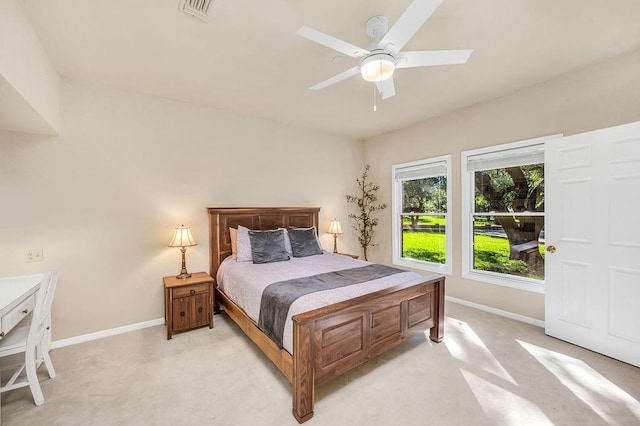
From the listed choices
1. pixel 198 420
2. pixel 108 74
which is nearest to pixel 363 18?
pixel 108 74

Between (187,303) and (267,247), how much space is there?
1070mm

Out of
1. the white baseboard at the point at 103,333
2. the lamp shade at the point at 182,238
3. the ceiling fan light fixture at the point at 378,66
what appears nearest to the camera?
the ceiling fan light fixture at the point at 378,66

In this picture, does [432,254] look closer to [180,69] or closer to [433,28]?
[433,28]

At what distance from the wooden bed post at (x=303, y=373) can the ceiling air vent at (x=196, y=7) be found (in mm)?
2214

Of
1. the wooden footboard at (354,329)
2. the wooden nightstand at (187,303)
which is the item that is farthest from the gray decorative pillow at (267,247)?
the wooden footboard at (354,329)

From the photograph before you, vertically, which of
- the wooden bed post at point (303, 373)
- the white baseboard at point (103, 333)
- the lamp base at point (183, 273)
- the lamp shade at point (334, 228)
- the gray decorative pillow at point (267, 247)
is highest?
the lamp shade at point (334, 228)

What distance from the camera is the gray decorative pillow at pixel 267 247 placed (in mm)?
3316

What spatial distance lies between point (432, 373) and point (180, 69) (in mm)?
3620

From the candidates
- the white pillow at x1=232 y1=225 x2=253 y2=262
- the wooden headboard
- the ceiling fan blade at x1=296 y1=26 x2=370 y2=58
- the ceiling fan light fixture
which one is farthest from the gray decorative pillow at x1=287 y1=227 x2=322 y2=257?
the ceiling fan blade at x1=296 y1=26 x2=370 y2=58

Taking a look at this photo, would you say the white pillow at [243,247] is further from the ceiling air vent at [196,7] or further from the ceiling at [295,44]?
the ceiling air vent at [196,7]

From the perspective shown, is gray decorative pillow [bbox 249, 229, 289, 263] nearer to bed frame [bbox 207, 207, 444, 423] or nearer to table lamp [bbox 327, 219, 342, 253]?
bed frame [bbox 207, 207, 444, 423]

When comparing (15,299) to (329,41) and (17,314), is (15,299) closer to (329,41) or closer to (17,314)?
(17,314)

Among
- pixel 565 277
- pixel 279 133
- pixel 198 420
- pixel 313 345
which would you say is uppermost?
pixel 279 133

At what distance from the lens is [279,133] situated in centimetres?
424
